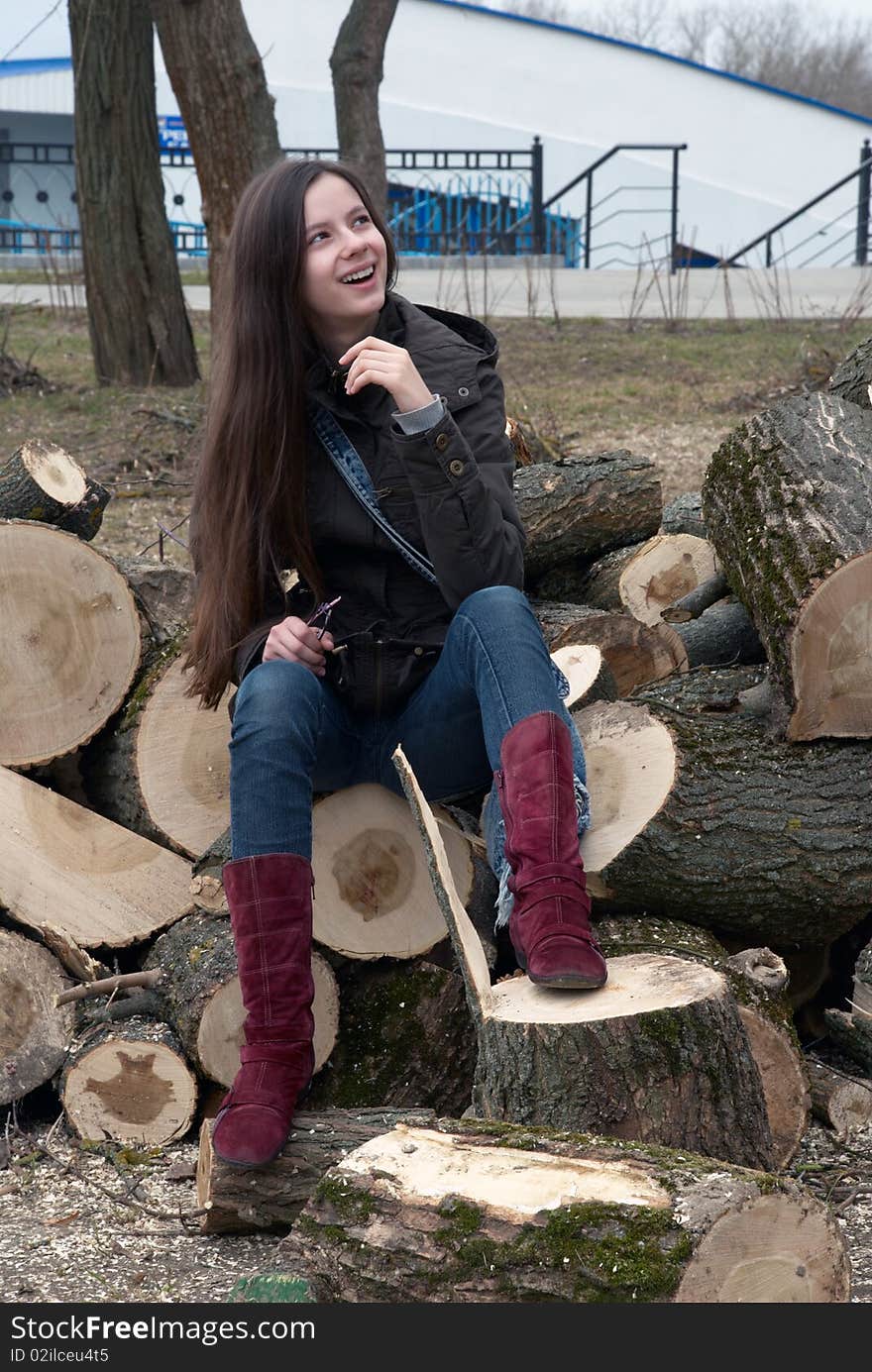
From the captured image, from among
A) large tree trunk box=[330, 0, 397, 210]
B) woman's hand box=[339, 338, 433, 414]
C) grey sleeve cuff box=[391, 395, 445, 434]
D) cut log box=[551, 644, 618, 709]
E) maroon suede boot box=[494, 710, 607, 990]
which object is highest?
large tree trunk box=[330, 0, 397, 210]

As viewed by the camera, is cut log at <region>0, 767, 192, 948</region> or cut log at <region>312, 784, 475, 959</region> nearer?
cut log at <region>312, 784, 475, 959</region>

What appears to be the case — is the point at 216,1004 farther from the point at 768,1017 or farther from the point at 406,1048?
the point at 768,1017

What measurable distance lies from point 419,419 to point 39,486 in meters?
1.26

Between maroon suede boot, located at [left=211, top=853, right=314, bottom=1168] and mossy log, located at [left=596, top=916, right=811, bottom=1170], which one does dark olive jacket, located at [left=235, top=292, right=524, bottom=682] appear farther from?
mossy log, located at [left=596, top=916, right=811, bottom=1170]

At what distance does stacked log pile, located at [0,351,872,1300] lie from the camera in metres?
2.13

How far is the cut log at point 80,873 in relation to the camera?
118 inches

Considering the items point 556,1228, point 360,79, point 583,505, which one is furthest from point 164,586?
point 360,79

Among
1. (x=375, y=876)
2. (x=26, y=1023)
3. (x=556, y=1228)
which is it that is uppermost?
(x=375, y=876)

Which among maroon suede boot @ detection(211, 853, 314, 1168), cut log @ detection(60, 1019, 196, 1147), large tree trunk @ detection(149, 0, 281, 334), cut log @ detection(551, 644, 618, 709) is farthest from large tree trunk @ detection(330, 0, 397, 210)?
maroon suede boot @ detection(211, 853, 314, 1168)

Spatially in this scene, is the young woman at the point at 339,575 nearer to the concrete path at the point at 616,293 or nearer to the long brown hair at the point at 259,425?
the long brown hair at the point at 259,425

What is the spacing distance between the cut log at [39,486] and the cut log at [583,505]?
1.21 m

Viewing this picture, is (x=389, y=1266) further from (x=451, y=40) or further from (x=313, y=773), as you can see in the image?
(x=451, y=40)

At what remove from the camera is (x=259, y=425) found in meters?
2.68

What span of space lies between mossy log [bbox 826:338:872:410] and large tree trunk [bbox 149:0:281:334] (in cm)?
450
